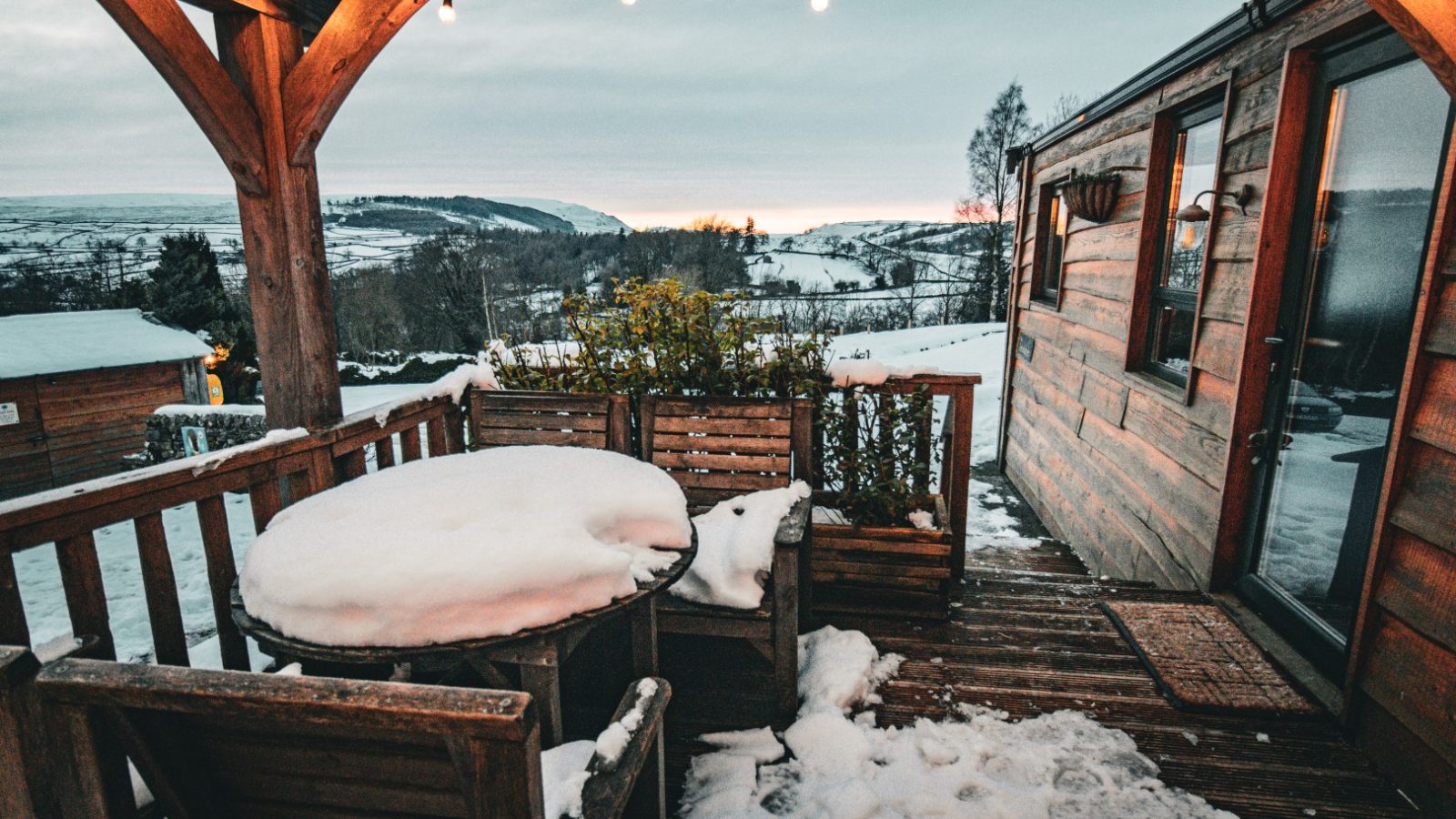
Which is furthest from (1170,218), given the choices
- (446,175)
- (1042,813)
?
(446,175)

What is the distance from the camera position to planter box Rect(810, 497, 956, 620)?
2.97 meters

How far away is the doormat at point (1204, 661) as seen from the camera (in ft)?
7.69

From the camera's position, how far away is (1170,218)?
12.9 ft

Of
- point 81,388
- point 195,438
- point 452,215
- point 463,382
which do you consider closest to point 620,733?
point 463,382

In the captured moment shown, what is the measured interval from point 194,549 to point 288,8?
34.5ft

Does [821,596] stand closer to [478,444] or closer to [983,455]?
[478,444]

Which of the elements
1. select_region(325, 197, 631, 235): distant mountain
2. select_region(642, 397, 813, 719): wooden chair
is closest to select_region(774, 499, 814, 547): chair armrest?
select_region(642, 397, 813, 719): wooden chair

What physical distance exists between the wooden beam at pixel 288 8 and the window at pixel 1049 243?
5605 mm

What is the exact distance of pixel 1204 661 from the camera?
2605 mm

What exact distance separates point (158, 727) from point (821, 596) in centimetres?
260

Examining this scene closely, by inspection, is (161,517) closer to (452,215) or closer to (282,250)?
(282,250)

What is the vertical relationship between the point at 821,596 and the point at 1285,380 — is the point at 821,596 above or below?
below

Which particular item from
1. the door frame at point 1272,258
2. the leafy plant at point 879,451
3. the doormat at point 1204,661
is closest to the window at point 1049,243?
the door frame at point 1272,258

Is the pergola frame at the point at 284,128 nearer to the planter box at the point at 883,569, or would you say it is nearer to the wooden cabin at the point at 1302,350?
the planter box at the point at 883,569
